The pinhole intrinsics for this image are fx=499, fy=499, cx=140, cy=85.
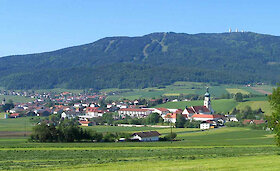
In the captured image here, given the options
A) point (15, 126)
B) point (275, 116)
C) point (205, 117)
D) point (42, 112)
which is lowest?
point (15, 126)

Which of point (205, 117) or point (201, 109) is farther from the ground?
point (201, 109)

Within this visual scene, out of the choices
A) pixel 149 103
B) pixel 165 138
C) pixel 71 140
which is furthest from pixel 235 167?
pixel 149 103

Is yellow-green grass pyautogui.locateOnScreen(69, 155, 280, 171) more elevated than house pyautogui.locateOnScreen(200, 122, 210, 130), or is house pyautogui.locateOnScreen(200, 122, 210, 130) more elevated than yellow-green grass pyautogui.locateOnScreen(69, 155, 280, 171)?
yellow-green grass pyautogui.locateOnScreen(69, 155, 280, 171)

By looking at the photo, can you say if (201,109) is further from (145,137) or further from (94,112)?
(145,137)

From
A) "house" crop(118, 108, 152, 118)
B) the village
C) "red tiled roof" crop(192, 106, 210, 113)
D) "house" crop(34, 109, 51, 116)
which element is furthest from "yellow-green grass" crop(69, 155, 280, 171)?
"house" crop(34, 109, 51, 116)

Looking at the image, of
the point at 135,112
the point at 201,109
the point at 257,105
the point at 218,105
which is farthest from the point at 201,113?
the point at 135,112

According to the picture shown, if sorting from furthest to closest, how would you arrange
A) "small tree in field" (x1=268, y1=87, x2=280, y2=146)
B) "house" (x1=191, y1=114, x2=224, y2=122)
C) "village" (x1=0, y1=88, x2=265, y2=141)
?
"house" (x1=191, y1=114, x2=224, y2=122) → "village" (x1=0, y1=88, x2=265, y2=141) → "small tree in field" (x1=268, y1=87, x2=280, y2=146)

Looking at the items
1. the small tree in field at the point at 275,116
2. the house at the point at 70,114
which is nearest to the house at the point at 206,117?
the house at the point at 70,114

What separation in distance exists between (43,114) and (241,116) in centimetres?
5347

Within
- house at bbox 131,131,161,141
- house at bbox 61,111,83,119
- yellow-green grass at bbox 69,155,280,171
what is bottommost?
house at bbox 61,111,83,119

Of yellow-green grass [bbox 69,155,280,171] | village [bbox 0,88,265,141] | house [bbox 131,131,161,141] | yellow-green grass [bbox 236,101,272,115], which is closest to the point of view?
yellow-green grass [bbox 69,155,280,171]

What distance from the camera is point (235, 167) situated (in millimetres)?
25109

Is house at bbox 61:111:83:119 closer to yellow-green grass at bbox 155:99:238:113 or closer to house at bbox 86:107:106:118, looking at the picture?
house at bbox 86:107:106:118

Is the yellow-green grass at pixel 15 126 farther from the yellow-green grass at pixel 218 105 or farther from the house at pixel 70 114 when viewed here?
the yellow-green grass at pixel 218 105
